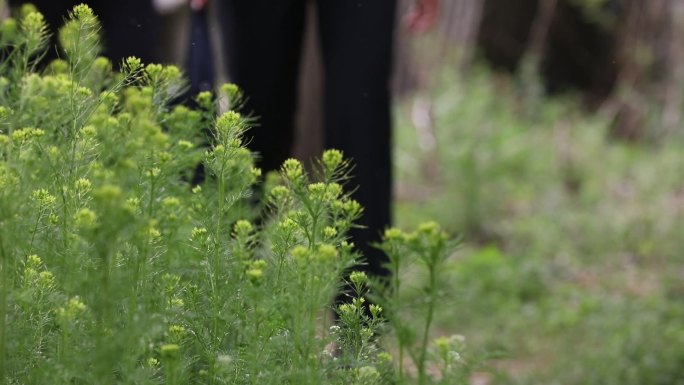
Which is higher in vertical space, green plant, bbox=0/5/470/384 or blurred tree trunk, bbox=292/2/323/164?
blurred tree trunk, bbox=292/2/323/164

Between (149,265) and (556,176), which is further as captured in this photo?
(556,176)

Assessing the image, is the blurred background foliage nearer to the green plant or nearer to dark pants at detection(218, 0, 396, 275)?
the green plant

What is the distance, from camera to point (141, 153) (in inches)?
53.2

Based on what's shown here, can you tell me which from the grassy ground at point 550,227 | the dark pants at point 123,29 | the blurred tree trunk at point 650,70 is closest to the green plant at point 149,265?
the dark pants at point 123,29

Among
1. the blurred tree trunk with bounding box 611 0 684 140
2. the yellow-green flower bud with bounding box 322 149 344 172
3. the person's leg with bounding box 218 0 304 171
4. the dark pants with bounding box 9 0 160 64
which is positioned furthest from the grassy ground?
the yellow-green flower bud with bounding box 322 149 344 172

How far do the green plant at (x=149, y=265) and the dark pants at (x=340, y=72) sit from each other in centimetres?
132

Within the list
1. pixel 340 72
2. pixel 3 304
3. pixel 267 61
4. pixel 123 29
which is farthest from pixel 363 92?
pixel 3 304

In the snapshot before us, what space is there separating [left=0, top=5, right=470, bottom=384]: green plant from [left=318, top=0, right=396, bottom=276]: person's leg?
141 cm

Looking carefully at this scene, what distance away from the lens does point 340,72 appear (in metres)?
3.12

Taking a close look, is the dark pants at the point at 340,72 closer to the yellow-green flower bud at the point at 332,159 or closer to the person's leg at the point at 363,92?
the person's leg at the point at 363,92

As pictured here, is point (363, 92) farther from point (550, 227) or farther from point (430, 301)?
point (550, 227)

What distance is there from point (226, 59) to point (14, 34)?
185 cm

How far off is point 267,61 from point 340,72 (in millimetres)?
339

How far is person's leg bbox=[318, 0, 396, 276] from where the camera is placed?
3078 millimetres
